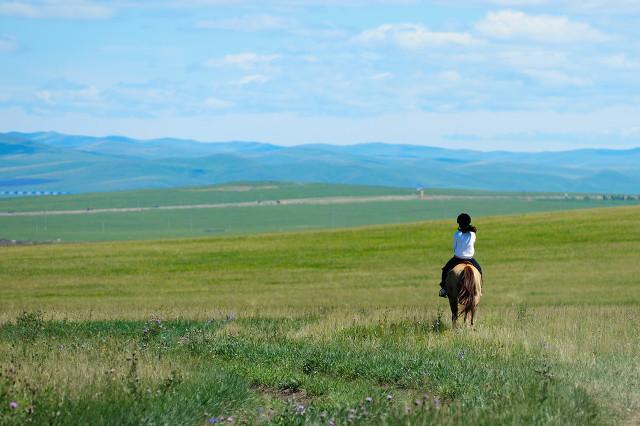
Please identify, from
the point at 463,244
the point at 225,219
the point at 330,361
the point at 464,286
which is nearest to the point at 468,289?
the point at 464,286

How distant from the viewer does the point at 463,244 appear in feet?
60.4

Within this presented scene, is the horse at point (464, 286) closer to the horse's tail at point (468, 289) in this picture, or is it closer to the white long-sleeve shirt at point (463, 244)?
the horse's tail at point (468, 289)

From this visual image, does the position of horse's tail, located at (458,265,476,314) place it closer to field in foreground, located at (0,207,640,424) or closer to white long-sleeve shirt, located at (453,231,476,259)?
white long-sleeve shirt, located at (453,231,476,259)

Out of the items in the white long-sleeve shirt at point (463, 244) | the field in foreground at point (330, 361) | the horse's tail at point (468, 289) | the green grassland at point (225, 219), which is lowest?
the green grassland at point (225, 219)

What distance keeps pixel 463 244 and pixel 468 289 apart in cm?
81

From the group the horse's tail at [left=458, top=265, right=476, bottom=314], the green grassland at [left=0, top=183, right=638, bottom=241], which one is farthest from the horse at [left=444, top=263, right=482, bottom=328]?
the green grassland at [left=0, top=183, right=638, bottom=241]

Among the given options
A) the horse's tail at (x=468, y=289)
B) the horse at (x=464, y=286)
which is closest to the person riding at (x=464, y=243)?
the horse at (x=464, y=286)

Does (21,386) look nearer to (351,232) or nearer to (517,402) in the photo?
(517,402)

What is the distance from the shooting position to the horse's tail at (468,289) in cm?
1828

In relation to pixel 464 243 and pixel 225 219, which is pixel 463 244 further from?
pixel 225 219

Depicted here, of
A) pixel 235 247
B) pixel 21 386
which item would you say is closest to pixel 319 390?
pixel 21 386

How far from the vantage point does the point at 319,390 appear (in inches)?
469

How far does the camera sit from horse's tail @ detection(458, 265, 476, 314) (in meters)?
18.3

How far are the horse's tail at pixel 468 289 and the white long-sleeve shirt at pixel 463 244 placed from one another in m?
0.27
